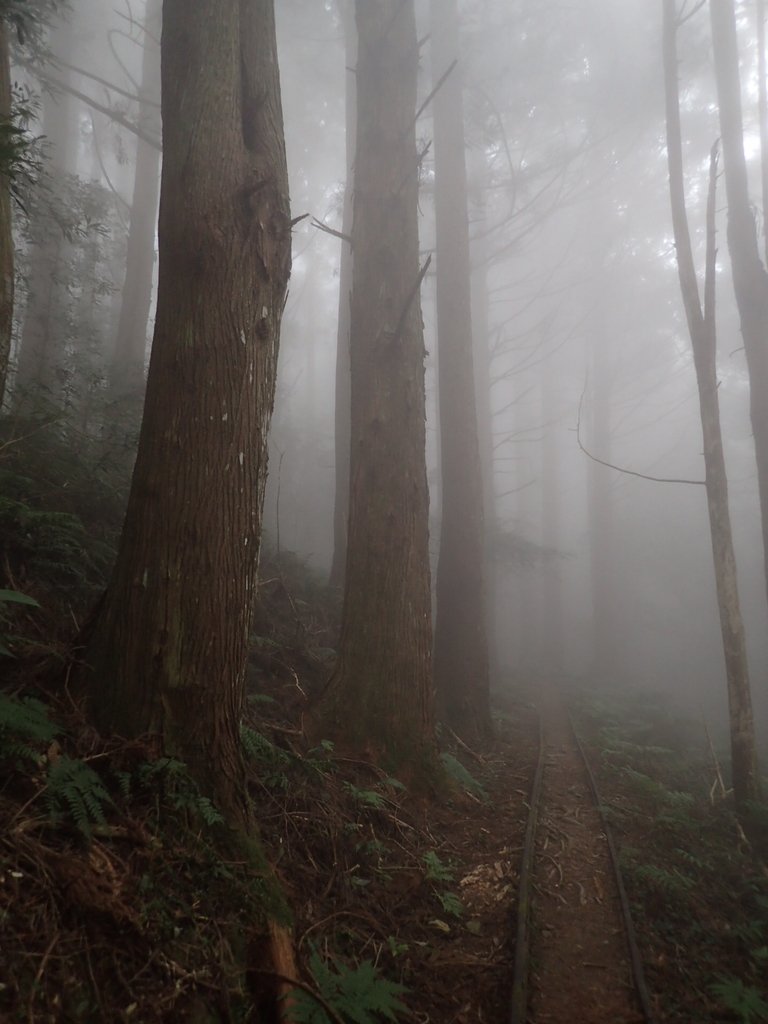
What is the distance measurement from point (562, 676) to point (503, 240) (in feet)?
47.6

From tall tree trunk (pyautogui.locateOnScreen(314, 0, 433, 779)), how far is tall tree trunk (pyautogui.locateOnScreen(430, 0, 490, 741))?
255 cm

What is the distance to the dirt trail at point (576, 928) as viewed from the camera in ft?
10.6

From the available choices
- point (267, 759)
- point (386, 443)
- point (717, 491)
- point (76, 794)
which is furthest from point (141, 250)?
point (76, 794)

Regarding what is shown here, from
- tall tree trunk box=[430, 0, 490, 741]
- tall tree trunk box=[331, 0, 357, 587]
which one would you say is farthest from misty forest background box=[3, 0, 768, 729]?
tall tree trunk box=[331, 0, 357, 587]

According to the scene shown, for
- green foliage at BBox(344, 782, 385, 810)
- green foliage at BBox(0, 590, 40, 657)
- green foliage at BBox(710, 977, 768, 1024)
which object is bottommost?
green foliage at BBox(710, 977, 768, 1024)

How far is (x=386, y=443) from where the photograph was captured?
6.27m

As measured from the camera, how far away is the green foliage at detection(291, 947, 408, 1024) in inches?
97.7

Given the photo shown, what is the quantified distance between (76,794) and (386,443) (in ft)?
14.4

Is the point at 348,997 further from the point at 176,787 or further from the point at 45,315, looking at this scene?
the point at 45,315

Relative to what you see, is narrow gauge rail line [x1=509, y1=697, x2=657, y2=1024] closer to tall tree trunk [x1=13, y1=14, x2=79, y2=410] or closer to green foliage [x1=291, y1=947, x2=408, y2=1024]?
green foliage [x1=291, y1=947, x2=408, y2=1024]

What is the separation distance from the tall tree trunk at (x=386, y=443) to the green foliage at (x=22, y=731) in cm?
290

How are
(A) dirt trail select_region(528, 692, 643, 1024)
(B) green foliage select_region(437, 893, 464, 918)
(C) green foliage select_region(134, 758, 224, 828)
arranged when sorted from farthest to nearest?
1. (B) green foliage select_region(437, 893, 464, 918)
2. (A) dirt trail select_region(528, 692, 643, 1024)
3. (C) green foliage select_region(134, 758, 224, 828)

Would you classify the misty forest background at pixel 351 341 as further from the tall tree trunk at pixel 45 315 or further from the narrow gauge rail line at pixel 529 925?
the narrow gauge rail line at pixel 529 925

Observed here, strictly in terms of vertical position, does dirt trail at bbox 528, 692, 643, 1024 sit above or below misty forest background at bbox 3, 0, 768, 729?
below
